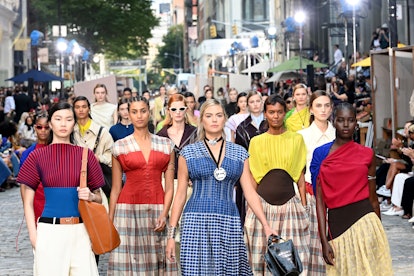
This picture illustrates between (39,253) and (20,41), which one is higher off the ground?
(20,41)

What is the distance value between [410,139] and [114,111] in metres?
4.42

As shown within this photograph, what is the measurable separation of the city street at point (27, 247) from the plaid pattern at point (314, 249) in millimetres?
2279

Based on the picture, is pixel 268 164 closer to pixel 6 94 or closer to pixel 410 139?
pixel 410 139

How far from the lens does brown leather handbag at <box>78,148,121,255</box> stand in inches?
290

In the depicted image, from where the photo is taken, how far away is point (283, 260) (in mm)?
7418

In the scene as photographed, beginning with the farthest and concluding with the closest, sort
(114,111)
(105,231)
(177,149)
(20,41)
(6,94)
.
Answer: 1. (20,41)
2. (6,94)
3. (114,111)
4. (177,149)
5. (105,231)

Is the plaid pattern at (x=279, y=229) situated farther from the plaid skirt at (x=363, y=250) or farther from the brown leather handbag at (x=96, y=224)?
the brown leather handbag at (x=96, y=224)

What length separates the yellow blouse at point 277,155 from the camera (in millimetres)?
9094

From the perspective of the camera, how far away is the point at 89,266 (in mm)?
7484

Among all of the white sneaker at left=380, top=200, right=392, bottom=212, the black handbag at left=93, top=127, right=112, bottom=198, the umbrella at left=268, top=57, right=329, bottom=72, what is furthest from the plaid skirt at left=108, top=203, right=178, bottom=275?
the umbrella at left=268, top=57, right=329, bottom=72

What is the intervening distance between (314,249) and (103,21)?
7261cm

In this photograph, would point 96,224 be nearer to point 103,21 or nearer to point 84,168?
point 84,168

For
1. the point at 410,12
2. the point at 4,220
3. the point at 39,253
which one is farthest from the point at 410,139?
the point at 410,12

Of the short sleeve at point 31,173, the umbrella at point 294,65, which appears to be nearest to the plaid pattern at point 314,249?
the short sleeve at point 31,173
